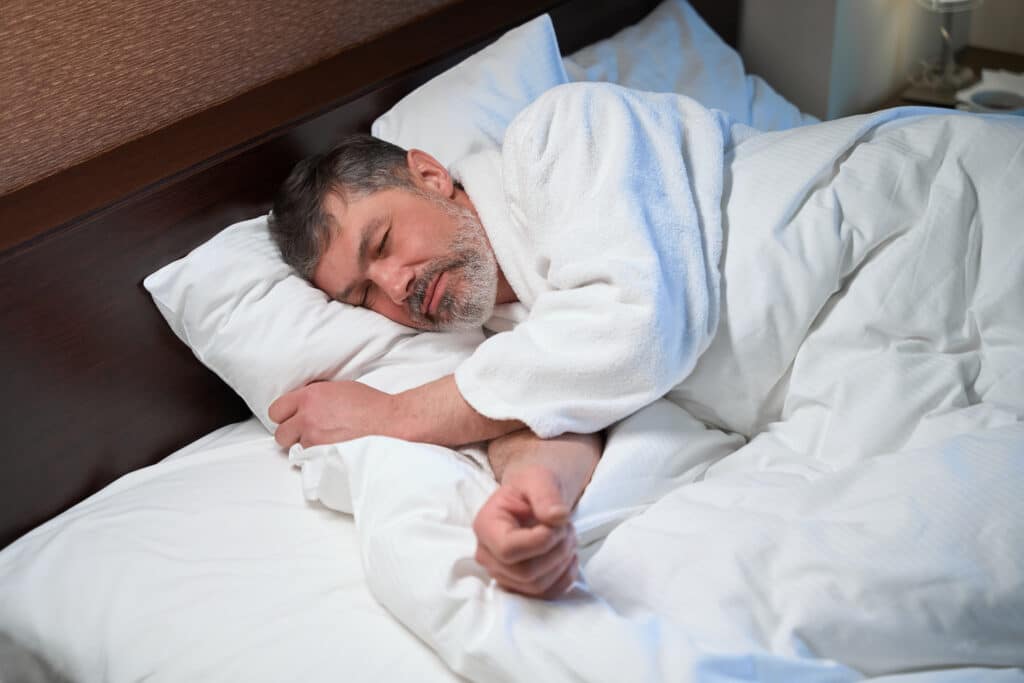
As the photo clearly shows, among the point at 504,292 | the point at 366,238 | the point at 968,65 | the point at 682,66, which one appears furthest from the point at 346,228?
the point at 968,65

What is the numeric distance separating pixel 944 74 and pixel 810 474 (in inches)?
65.3

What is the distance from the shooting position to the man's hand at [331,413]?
4.05ft

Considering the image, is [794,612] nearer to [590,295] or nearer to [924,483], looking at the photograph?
[924,483]

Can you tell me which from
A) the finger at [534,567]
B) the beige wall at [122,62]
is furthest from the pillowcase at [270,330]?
the finger at [534,567]

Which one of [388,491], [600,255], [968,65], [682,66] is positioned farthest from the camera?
[968,65]

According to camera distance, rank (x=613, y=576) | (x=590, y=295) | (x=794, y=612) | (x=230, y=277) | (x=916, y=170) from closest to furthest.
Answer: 1. (x=794, y=612)
2. (x=613, y=576)
3. (x=590, y=295)
4. (x=916, y=170)
5. (x=230, y=277)

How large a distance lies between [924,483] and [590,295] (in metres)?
0.42

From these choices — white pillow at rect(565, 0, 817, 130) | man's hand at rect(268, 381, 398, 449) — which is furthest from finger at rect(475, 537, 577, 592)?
white pillow at rect(565, 0, 817, 130)

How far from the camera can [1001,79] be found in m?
2.23

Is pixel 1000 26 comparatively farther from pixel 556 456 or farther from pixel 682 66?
pixel 556 456

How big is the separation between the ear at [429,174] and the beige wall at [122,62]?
401mm

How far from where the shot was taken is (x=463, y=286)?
4.30 feet

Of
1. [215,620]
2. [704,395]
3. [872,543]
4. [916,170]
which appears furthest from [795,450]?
[215,620]

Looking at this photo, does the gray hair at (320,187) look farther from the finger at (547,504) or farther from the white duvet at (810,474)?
the finger at (547,504)
